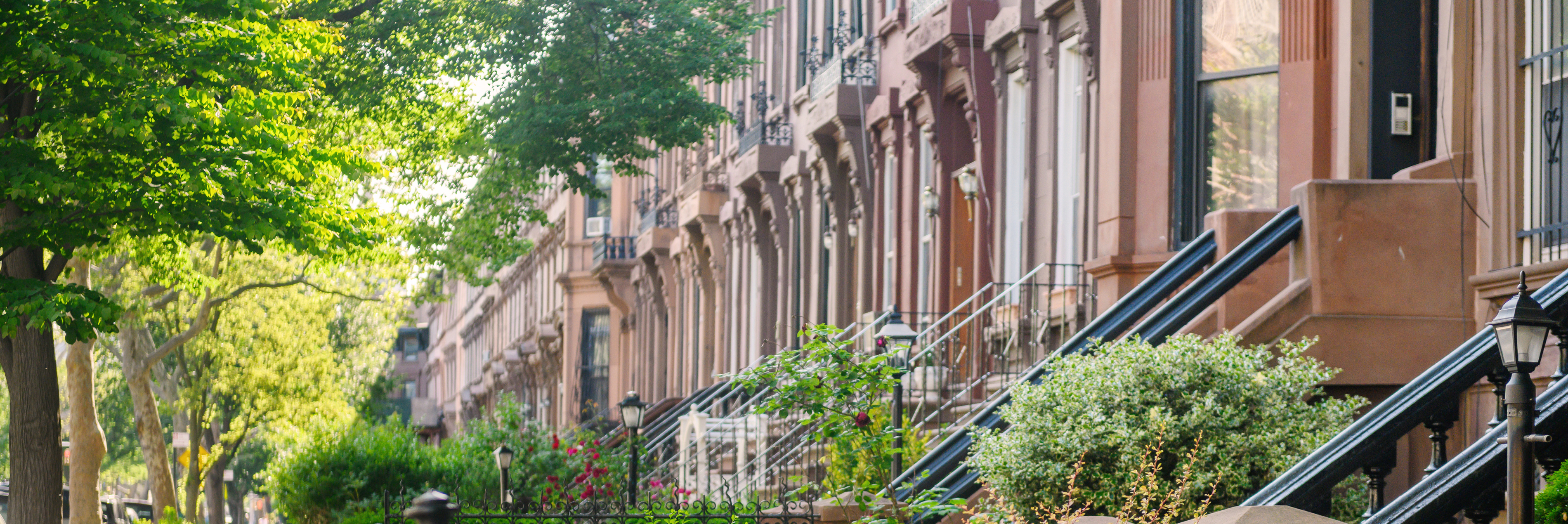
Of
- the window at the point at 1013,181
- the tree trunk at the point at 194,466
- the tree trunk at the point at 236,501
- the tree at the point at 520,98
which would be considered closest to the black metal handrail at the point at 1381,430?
the window at the point at 1013,181

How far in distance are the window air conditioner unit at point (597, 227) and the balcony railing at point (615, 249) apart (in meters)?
2.81

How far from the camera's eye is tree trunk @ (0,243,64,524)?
1595 centimetres

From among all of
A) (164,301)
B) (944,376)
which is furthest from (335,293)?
(944,376)

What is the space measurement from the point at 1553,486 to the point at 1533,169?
11.7ft

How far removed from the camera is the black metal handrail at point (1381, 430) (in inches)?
316

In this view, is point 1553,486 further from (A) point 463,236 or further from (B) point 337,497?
(A) point 463,236

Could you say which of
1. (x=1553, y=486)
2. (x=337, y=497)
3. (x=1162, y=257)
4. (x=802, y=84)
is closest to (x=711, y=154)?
(x=802, y=84)

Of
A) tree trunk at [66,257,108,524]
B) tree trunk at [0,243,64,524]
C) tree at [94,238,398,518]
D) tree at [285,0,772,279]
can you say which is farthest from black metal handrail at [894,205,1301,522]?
tree trunk at [66,257,108,524]

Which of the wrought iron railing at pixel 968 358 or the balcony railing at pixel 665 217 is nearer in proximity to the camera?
the wrought iron railing at pixel 968 358

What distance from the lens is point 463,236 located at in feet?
84.6

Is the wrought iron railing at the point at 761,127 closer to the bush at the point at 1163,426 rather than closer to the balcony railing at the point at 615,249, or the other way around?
the balcony railing at the point at 615,249

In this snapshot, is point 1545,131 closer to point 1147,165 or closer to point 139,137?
point 1147,165

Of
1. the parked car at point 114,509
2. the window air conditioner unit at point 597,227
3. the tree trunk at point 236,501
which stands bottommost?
the tree trunk at point 236,501

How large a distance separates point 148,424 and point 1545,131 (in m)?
26.2
